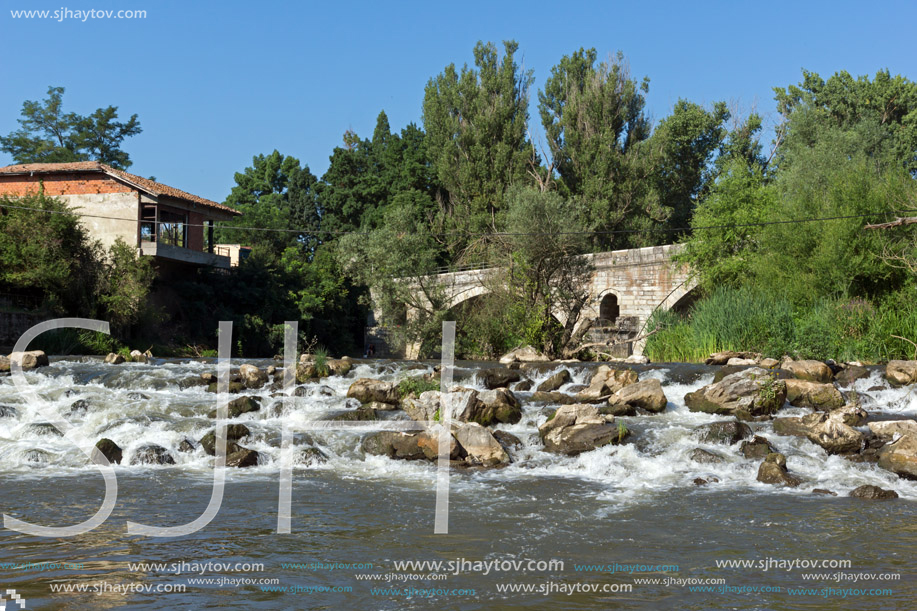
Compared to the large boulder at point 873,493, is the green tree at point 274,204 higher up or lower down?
higher up

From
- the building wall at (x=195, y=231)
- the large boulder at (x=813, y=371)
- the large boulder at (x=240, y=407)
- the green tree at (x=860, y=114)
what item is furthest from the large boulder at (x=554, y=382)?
the green tree at (x=860, y=114)

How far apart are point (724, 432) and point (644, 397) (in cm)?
205

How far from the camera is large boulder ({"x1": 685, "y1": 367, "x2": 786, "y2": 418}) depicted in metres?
12.0

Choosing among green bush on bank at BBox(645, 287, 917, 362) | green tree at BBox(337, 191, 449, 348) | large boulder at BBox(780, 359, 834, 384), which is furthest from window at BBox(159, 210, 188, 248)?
large boulder at BBox(780, 359, 834, 384)

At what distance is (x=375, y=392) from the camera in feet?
44.6

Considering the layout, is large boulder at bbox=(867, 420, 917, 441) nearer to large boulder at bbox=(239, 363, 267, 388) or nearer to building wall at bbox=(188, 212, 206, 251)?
large boulder at bbox=(239, 363, 267, 388)

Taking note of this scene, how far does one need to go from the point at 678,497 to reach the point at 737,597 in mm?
3292

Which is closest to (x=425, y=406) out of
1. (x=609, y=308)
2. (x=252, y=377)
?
(x=252, y=377)

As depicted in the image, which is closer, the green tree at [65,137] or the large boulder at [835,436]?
the large boulder at [835,436]

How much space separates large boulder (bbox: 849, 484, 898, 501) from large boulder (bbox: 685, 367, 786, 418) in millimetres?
3378

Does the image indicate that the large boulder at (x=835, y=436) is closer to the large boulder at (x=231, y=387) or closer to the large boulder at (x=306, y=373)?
the large boulder at (x=306, y=373)

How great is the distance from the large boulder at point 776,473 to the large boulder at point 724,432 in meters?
1.13

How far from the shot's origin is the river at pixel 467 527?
5.20m

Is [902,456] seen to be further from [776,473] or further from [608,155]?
[608,155]
